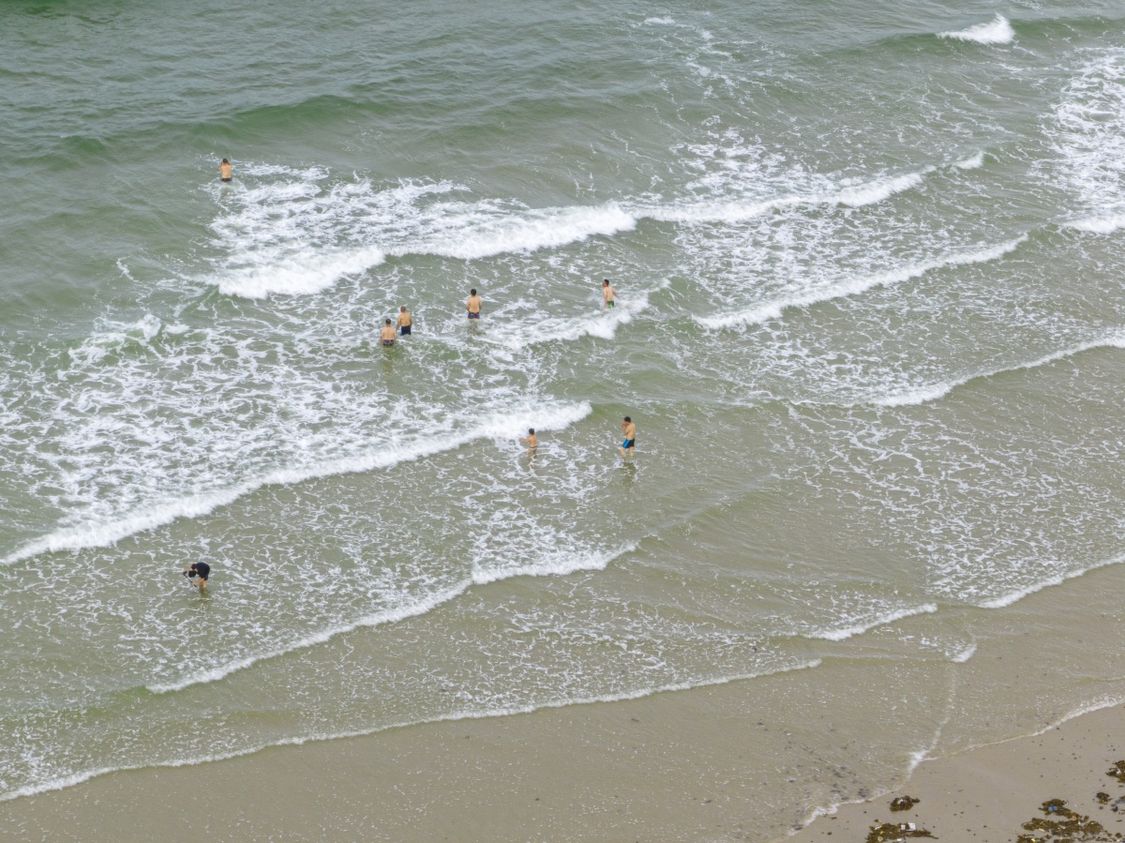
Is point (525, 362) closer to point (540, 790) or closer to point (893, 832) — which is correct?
point (540, 790)

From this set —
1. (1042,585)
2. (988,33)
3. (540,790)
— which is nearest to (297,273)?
(540,790)

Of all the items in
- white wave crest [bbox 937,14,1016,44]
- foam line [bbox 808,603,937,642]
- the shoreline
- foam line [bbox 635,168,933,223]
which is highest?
white wave crest [bbox 937,14,1016,44]

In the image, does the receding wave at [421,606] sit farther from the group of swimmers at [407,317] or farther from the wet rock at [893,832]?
the group of swimmers at [407,317]

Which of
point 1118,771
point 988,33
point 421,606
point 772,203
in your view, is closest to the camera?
point 1118,771

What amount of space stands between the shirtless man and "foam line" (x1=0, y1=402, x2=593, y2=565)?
3.30 m

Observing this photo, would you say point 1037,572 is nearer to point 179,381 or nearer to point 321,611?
point 321,611

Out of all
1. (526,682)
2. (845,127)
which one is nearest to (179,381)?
(526,682)

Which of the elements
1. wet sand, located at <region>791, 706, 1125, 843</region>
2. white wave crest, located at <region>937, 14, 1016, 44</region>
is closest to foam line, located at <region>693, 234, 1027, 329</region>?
wet sand, located at <region>791, 706, 1125, 843</region>

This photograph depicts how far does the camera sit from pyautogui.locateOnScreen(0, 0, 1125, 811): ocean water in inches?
850

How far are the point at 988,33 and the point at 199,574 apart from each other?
115 ft

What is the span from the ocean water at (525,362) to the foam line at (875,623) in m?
0.05

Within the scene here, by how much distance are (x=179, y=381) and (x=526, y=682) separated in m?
11.1

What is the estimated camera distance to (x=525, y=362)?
29172 millimetres

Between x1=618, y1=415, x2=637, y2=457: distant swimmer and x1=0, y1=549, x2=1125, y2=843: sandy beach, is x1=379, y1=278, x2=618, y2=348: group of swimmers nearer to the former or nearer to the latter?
x1=618, y1=415, x2=637, y2=457: distant swimmer
